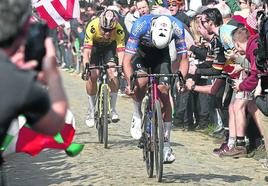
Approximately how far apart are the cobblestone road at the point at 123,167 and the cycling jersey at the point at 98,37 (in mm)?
1425

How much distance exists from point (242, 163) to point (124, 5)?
10117mm

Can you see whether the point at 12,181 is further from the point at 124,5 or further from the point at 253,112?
the point at 124,5

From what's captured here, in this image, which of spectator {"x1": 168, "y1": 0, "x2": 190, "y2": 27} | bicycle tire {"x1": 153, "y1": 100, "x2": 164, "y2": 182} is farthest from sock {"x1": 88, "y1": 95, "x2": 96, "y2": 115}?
bicycle tire {"x1": 153, "y1": 100, "x2": 164, "y2": 182}

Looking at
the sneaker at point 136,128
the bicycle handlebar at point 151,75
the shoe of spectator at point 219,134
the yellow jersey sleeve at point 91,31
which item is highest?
the yellow jersey sleeve at point 91,31

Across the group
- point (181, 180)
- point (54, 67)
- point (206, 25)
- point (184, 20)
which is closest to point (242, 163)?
point (181, 180)

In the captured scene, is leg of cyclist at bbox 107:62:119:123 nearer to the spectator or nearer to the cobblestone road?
the cobblestone road

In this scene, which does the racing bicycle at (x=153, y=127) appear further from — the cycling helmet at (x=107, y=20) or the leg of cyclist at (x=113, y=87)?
the leg of cyclist at (x=113, y=87)

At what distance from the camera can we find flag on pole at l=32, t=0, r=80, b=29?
39.8 ft

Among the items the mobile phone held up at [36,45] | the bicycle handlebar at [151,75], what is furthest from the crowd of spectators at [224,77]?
the mobile phone held up at [36,45]

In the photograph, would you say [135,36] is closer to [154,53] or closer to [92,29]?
[154,53]

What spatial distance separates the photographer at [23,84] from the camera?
3088 mm

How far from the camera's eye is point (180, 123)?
44.1 feet

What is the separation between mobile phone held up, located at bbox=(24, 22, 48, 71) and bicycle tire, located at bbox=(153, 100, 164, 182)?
15.9 feet

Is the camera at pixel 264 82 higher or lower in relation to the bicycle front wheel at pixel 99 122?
higher
